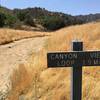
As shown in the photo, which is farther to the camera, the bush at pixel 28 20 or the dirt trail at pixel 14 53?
the bush at pixel 28 20

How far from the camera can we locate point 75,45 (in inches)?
298

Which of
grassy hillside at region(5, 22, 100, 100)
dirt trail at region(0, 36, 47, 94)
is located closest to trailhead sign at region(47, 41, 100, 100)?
grassy hillside at region(5, 22, 100, 100)

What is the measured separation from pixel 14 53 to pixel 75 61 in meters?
14.4

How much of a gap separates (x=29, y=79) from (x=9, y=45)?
10.2 meters


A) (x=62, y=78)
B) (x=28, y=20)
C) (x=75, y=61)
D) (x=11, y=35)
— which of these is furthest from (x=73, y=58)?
(x=28, y=20)

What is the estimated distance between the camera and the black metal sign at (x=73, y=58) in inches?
287

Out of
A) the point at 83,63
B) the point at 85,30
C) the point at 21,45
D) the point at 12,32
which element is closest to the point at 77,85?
the point at 83,63

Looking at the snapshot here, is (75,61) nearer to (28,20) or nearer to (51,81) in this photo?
(51,81)

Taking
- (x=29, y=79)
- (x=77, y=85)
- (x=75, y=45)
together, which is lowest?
(x=29, y=79)

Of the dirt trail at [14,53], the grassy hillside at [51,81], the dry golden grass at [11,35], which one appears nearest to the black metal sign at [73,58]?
the grassy hillside at [51,81]

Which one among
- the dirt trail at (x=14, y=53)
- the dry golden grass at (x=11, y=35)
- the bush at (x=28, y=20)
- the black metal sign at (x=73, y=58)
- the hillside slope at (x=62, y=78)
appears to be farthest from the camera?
the bush at (x=28, y=20)

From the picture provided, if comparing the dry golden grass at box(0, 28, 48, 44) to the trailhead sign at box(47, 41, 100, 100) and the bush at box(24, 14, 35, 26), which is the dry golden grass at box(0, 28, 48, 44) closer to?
the trailhead sign at box(47, 41, 100, 100)

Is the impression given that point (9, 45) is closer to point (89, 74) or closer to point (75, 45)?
point (89, 74)

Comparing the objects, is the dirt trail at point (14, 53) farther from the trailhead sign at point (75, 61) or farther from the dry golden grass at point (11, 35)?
the trailhead sign at point (75, 61)
